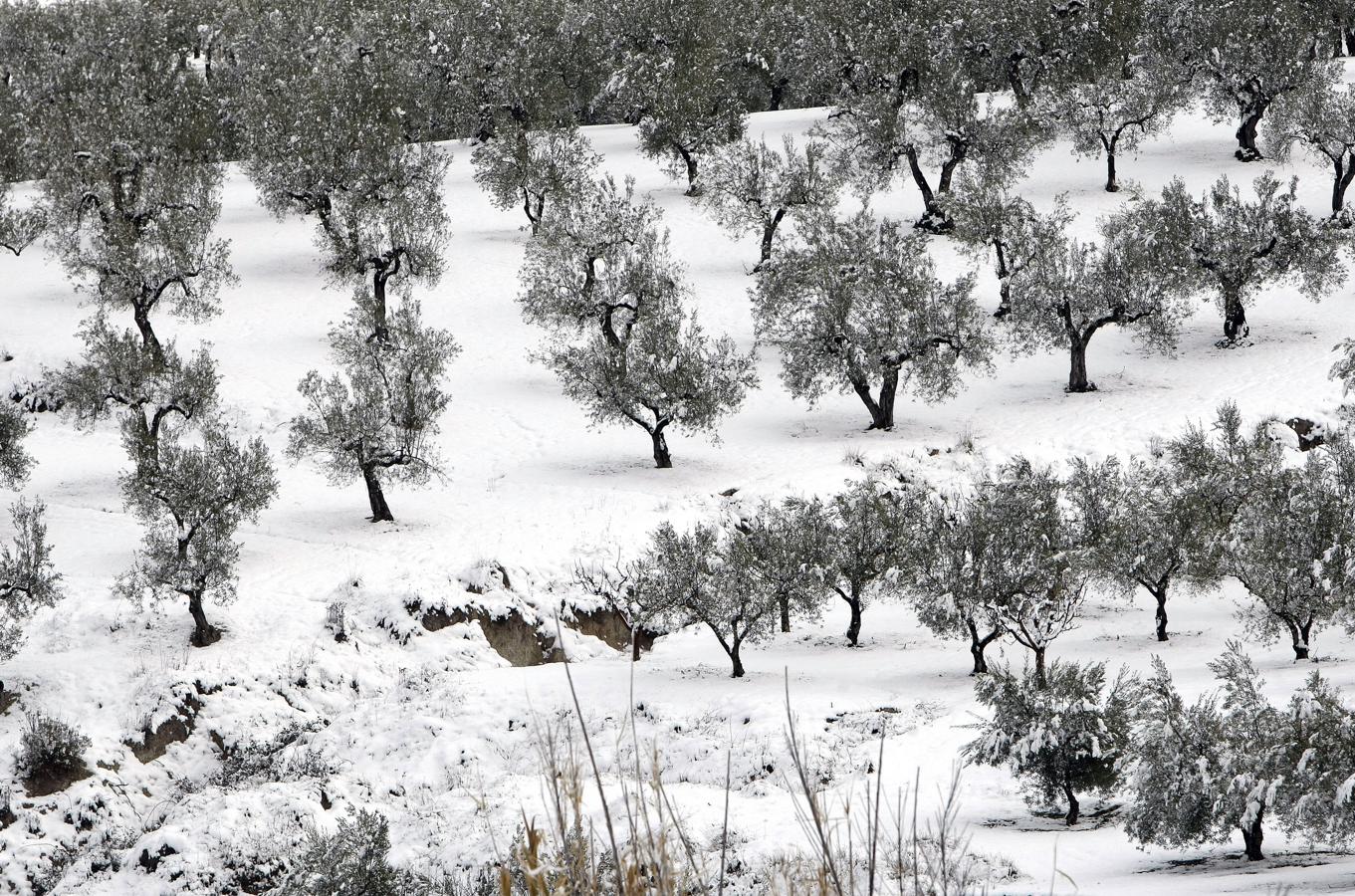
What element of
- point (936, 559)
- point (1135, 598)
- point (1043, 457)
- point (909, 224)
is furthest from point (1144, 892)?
point (909, 224)

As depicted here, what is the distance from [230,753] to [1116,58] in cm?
5761

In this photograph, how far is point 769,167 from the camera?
54.4 meters

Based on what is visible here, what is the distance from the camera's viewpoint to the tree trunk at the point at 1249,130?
203 feet

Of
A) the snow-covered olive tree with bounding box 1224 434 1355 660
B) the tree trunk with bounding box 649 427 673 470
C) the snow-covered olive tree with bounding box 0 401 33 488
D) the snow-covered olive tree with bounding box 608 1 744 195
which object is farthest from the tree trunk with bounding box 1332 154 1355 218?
the snow-covered olive tree with bounding box 0 401 33 488

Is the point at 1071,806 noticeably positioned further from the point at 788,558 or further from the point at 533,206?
the point at 533,206

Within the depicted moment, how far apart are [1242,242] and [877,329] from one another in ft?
49.8

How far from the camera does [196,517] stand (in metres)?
28.9

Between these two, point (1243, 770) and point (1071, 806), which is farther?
point (1071, 806)

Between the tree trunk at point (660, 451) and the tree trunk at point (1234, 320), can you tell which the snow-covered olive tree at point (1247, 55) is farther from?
the tree trunk at point (660, 451)

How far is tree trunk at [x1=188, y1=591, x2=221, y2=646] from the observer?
28453 mm

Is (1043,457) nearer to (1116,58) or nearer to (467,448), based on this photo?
(467,448)

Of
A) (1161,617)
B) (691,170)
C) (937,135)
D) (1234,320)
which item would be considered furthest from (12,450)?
(1234,320)

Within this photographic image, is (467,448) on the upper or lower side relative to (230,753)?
upper

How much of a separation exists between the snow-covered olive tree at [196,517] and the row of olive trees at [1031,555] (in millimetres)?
9510
